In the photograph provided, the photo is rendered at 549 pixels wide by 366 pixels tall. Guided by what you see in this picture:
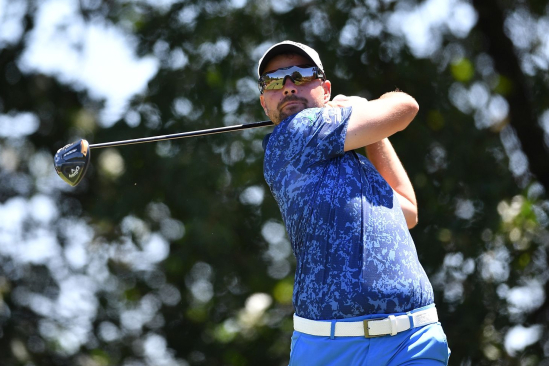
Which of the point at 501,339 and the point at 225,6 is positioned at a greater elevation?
the point at 225,6

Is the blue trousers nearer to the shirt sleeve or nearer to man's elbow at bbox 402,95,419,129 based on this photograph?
the shirt sleeve

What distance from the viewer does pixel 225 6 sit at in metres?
6.88

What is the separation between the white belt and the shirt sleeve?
0.54m

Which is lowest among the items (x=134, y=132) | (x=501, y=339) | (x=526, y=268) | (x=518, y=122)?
(x=501, y=339)

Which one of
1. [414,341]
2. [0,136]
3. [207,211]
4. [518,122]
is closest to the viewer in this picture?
[414,341]

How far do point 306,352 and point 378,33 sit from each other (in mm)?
4615

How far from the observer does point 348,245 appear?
8.65ft

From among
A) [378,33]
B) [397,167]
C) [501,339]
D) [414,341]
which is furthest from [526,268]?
[414,341]

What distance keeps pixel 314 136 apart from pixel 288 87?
291 millimetres

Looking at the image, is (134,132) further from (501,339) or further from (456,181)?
(501,339)

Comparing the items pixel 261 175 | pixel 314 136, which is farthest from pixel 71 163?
pixel 261 175

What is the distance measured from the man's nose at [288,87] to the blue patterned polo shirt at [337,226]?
14cm

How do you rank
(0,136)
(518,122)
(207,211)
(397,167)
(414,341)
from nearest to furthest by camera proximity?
(414,341) < (397,167) < (207,211) < (518,122) < (0,136)

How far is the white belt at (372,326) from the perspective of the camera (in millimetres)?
2566
